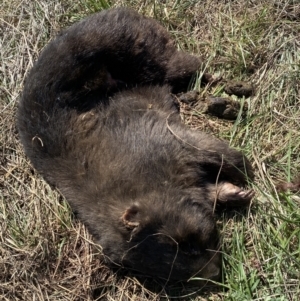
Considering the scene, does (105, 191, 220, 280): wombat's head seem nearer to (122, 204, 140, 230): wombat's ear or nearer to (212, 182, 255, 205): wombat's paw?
(122, 204, 140, 230): wombat's ear

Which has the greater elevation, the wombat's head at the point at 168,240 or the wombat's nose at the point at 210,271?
the wombat's head at the point at 168,240

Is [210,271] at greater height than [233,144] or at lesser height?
lesser

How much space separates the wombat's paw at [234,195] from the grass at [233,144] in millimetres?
83

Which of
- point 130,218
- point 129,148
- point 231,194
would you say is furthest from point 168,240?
point 129,148

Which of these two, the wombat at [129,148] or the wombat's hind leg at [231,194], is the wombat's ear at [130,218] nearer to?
the wombat at [129,148]

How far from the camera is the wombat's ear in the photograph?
512 cm

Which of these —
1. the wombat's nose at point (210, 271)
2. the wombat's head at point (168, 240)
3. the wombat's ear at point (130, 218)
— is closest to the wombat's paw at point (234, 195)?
the wombat's head at point (168, 240)

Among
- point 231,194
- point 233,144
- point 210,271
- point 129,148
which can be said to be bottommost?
point 210,271

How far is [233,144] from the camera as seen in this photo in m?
5.73

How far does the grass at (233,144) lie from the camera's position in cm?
522

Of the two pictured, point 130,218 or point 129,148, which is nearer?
point 130,218

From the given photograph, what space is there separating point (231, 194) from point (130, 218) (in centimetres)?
93

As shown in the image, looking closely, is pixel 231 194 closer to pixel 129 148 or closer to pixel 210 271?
pixel 210 271

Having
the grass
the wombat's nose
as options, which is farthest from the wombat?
the grass
